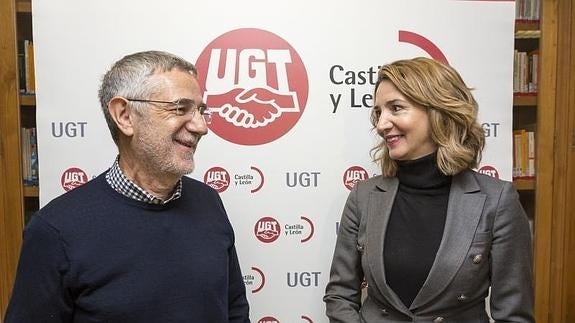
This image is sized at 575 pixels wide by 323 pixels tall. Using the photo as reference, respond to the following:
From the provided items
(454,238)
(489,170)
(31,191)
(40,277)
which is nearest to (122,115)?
(40,277)

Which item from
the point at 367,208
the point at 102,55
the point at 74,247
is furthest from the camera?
the point at 102,55

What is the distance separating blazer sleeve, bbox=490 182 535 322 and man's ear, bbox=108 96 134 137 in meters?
1.05

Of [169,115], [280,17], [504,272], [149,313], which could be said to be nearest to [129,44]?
[280,17]

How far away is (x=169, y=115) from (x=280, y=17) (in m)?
0.76

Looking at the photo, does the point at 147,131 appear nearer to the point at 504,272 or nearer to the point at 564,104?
the point at 504,272

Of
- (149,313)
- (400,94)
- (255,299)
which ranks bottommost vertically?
(255,299)

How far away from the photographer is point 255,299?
184 cm

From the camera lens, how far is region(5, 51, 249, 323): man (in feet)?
3.61

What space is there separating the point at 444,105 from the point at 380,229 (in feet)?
1.36

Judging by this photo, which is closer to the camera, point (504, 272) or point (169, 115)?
point (169, 115)

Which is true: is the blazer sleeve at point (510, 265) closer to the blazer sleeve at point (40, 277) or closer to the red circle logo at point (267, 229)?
the red circle logo at point (267, 229)

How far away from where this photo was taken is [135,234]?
1.18 meters

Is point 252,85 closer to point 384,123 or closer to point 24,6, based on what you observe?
point 384,123

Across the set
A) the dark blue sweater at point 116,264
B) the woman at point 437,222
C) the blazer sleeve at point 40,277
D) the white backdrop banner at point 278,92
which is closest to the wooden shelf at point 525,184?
the white backdrop banner at point 278,92
